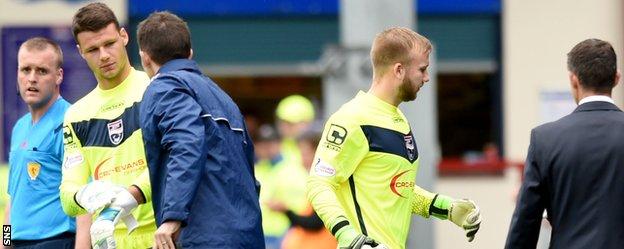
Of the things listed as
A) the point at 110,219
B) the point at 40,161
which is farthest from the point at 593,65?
the point at 40,161

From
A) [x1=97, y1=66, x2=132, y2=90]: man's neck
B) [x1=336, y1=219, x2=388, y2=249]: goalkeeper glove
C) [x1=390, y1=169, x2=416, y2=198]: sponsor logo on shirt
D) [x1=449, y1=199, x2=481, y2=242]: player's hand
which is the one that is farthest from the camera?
[x1=97, y1=66, x2=132, y2=90]: man's neck

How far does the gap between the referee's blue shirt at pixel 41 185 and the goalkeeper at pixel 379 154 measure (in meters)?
1.83

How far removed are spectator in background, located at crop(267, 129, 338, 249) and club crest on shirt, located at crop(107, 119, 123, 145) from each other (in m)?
3.25

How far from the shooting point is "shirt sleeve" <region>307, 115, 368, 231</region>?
8.52m

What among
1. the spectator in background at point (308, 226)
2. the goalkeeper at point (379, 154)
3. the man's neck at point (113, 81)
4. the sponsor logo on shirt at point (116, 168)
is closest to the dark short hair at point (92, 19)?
the man's neck at point (113, 81)

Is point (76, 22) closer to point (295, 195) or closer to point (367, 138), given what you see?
point (367, 138)

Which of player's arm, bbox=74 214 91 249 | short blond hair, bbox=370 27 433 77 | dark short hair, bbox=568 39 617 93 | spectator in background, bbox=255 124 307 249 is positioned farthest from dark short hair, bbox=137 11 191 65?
spectator in background, bbox=255 124 307 249

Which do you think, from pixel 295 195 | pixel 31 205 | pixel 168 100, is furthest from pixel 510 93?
pixel 168 100

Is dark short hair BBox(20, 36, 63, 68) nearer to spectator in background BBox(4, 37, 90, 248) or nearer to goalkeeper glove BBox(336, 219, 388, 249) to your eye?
spectator in background BBox(4, 37, 90, 248)

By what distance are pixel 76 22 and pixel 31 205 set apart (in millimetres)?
1329

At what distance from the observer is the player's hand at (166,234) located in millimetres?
8062

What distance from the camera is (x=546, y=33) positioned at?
776 inches

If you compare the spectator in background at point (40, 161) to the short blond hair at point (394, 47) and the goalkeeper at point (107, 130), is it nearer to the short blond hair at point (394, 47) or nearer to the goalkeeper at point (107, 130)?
the goalkeeper at point (107, 130)

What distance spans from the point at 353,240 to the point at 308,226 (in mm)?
4079
